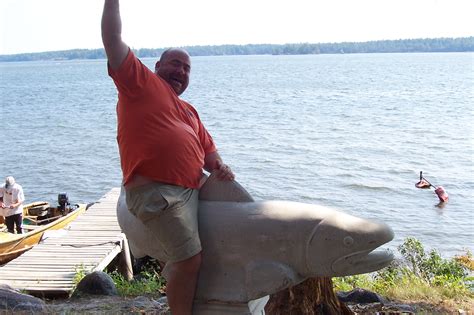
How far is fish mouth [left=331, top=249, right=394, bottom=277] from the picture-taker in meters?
3.59

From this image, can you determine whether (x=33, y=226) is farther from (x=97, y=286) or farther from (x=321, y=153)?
(x=321, y=153)

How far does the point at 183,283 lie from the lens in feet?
12.4

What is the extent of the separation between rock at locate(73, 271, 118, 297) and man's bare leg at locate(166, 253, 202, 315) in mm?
4371

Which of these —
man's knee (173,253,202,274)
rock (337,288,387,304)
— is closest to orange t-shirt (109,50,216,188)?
man's knee (173,253,202,274)

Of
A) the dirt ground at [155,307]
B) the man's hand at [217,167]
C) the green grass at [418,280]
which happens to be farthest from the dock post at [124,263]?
the man's hand at [217,167]

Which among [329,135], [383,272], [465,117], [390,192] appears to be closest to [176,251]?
[383,272]

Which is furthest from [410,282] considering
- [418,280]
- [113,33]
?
[113,33]

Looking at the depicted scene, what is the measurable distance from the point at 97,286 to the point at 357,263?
5212 mm

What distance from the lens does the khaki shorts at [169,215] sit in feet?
11.9

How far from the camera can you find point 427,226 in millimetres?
18109

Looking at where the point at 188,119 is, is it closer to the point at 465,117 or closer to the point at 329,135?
the point at 329,135

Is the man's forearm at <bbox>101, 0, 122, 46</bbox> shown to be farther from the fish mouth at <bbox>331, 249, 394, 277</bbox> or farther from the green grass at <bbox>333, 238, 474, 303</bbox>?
the green grass at <bbox>333, 238, 474, 303</bbox>

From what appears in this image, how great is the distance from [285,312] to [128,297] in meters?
2.62

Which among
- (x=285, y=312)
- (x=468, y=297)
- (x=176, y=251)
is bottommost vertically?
(x=468, y=297)
